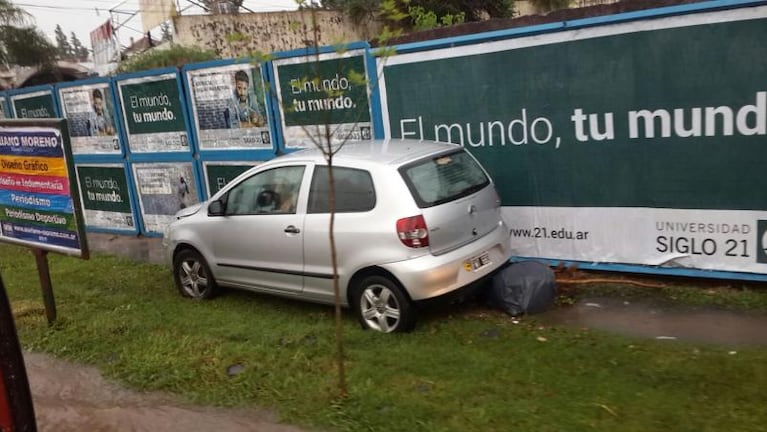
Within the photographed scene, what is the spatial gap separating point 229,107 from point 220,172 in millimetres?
957

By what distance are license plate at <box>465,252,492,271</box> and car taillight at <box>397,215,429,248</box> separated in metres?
0.48

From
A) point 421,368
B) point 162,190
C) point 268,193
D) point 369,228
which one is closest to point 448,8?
point 162,190

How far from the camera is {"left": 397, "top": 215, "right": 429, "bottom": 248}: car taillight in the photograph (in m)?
5.04

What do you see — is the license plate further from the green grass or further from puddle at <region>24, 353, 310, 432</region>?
puddle at <region>24, 353, 310, 432</region>

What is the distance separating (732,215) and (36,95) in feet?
37.5

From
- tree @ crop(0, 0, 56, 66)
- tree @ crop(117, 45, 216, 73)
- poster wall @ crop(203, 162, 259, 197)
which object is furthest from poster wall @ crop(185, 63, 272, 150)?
tree @ crop(0, 0, 56, 66)

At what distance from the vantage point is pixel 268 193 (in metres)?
6.07

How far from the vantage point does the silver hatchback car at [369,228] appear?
16.8 feet

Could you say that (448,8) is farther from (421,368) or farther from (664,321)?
(421,368)

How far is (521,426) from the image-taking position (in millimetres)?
3574

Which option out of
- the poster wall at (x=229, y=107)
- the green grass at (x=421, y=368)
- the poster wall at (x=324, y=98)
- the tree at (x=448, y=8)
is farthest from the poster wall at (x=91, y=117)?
the tree at (x=448, y=8)

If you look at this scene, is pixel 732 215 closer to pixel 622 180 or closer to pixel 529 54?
pixel 622 180

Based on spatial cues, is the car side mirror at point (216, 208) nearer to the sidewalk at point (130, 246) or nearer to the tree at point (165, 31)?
the sidewalk at point (130, 246)

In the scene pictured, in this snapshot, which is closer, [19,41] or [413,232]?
[413,232]
